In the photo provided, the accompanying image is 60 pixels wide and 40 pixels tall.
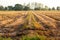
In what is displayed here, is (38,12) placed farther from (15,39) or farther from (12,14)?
(15,39)

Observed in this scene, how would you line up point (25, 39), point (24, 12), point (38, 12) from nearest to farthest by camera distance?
point (25, 39) → point (24, 12) → point (38, 12)

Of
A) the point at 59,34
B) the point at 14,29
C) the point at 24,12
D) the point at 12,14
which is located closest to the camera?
the point at 59,34

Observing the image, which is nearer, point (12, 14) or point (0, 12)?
point (0, 12)

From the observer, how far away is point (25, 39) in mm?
4461

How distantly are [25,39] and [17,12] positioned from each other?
561cm

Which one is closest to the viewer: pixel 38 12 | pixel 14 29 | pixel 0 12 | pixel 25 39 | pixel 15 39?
pixel 25 39

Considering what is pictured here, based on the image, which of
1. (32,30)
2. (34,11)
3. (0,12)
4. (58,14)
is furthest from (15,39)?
(34,11)

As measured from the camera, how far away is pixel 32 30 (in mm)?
5773

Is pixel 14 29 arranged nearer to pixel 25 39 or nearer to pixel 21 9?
pixel 25 39

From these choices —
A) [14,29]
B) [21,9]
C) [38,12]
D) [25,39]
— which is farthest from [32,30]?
[38,12]

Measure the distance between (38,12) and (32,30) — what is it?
5.71 metres

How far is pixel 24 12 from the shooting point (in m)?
10.6

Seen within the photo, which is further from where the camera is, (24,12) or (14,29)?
(24,12)

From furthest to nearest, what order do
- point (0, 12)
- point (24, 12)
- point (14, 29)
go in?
point (24, 12) < point (0, 12) < point (14, 29)
